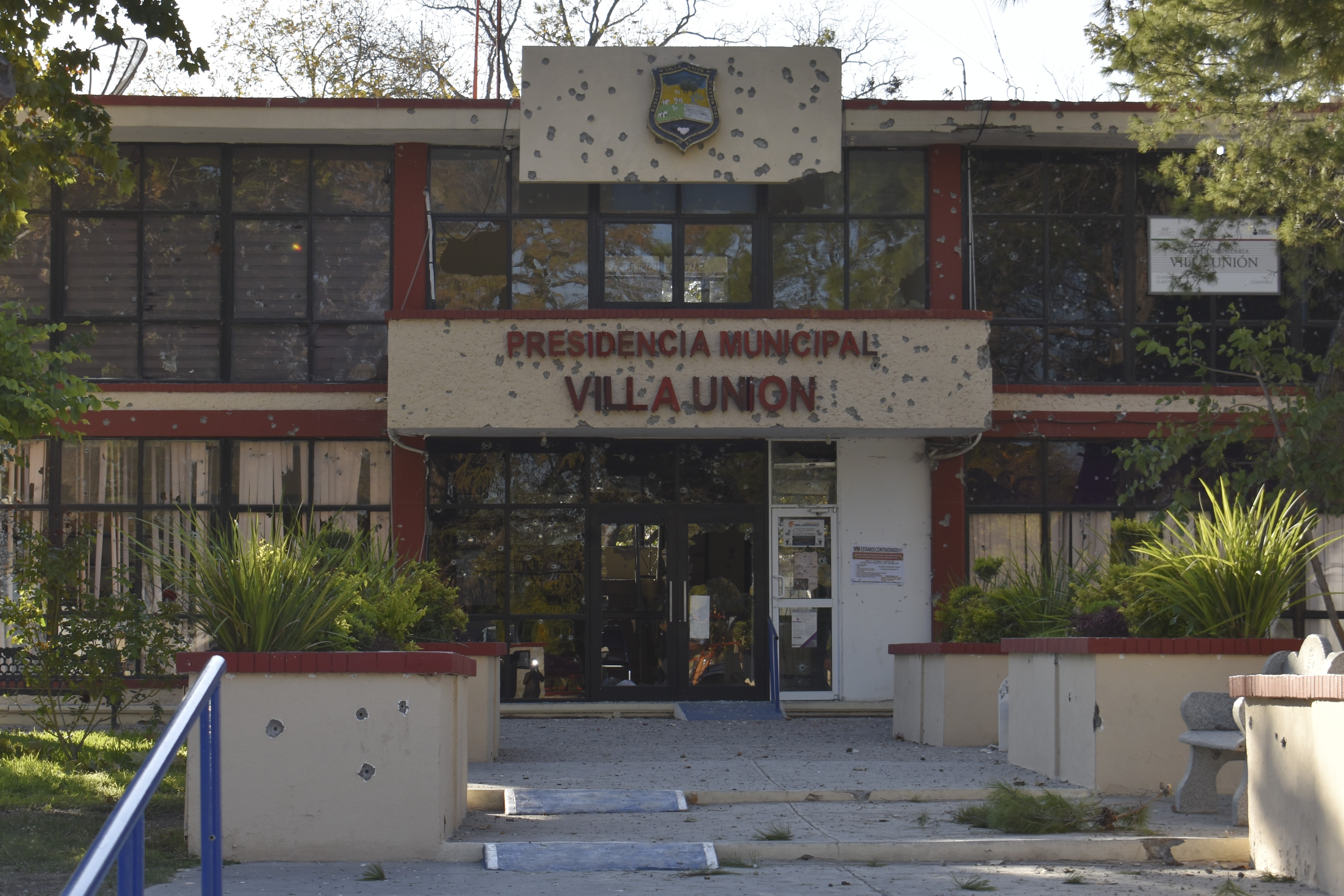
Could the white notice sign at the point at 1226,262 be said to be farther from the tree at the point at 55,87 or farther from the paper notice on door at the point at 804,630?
the tree at the point at 55,87

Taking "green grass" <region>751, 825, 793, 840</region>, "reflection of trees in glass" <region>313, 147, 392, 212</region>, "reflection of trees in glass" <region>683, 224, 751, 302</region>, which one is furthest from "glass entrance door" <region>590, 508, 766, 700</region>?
"green grass" <region>751, 825, 793, 840</region>

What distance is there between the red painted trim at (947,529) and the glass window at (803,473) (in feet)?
4.39

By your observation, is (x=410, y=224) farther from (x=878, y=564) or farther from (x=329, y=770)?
(x=329, y=770)

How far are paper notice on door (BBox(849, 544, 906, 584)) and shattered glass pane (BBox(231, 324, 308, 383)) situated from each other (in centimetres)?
745

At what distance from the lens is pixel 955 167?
60.0 ft

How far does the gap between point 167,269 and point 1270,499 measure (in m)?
13.6

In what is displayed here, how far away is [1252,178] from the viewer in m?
13.5

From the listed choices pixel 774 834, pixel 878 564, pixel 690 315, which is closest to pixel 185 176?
pixel 690 315

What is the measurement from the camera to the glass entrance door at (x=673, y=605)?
18125 millimetres

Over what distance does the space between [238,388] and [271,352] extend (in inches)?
25.9

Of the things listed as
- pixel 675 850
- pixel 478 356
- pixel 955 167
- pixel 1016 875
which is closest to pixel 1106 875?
pixel 1016 875

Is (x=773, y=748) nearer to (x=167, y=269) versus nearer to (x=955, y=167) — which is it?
(x=955, y=167)

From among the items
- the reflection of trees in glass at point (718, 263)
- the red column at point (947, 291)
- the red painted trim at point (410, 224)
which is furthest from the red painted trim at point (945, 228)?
the red painted trim at point (410, 224)

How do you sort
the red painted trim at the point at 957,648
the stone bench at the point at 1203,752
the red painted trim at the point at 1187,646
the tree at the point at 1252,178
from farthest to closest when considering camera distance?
the red painted trim at the point at 957,648 < the tree at the point at 1252,178 < the red painted trim at the point at 1187,646 < the stone bench at the point at 1203,752
